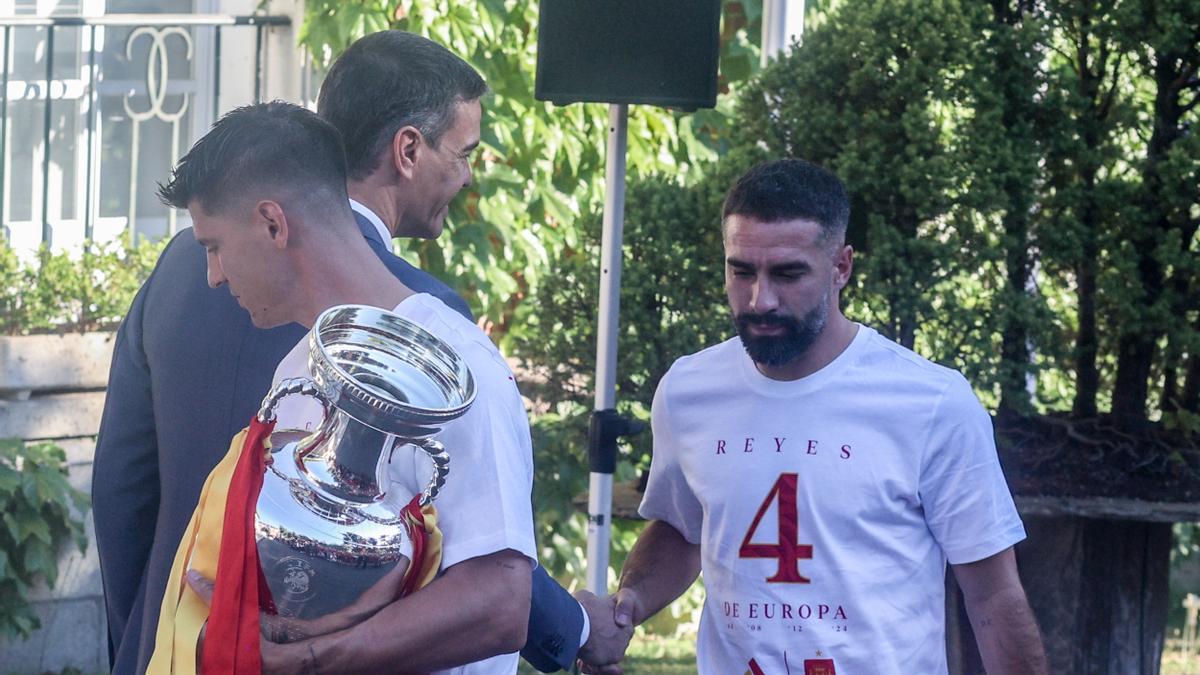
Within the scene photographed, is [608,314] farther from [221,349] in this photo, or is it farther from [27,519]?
[27,519]

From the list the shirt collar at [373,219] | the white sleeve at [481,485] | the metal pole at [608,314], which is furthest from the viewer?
the metal pole at [608,314]

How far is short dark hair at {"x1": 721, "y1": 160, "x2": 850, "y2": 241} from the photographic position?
288cm

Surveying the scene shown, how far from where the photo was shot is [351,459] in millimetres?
1683

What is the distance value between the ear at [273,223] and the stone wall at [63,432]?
4485 millimetres

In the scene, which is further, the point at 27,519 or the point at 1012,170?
the point at 27,519

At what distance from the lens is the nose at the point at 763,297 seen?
110 inches

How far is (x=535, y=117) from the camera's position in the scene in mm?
7020

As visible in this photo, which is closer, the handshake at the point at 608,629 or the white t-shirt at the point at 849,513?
the white t-shirt at the point at 849,513

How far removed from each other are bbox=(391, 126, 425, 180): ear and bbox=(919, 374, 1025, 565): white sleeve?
1043 mm

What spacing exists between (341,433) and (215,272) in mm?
498

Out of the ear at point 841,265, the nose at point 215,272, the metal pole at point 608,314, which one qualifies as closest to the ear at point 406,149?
the nose at point 215,272

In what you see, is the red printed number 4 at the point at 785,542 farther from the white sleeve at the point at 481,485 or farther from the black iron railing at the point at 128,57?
the black iron railing at the point at 128,57

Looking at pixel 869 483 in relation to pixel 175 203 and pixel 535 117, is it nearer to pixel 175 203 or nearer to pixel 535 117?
pixel 175 203

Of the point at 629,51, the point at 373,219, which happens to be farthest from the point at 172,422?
the point at 629,51
